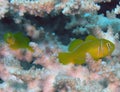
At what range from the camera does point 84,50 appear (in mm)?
1803

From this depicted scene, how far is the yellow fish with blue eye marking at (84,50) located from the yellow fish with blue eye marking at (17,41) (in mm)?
380

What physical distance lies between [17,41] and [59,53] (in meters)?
0.46

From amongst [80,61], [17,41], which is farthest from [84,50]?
[17,41]

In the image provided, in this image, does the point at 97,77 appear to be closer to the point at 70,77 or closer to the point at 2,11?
the point at 70,77

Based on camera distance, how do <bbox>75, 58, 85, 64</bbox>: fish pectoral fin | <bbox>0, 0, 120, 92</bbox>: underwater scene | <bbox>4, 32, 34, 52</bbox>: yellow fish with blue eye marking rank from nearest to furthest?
1. <bbox>0, 0, 120, 92</bbox>: underwater scene
2. <bbox>75, 58, 85, 64</bbox>: fish pectoral fin
3. <bbox>4, 32, 34, 52</bbox>: yellow fish with blue eye marking

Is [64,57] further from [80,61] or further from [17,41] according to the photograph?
[17,41]

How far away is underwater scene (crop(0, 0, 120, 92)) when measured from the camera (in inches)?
66.2

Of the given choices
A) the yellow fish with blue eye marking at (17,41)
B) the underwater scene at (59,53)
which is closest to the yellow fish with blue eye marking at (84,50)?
the underwater scene at (59,53)

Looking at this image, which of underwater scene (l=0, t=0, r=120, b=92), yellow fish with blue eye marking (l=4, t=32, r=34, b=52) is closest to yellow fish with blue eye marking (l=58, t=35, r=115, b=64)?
underwater scene (l=0, t=0, r=120, b=92)

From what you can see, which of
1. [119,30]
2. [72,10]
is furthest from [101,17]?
[72,10]

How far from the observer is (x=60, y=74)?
5.78 feet

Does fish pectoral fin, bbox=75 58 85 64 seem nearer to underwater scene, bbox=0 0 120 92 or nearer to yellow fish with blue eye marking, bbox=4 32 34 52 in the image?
underwater scene, bbox=0 0 120 92

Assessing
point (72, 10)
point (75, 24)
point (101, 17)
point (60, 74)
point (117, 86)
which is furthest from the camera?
point (101, 17)

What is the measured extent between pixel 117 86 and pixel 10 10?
1.03 meters
